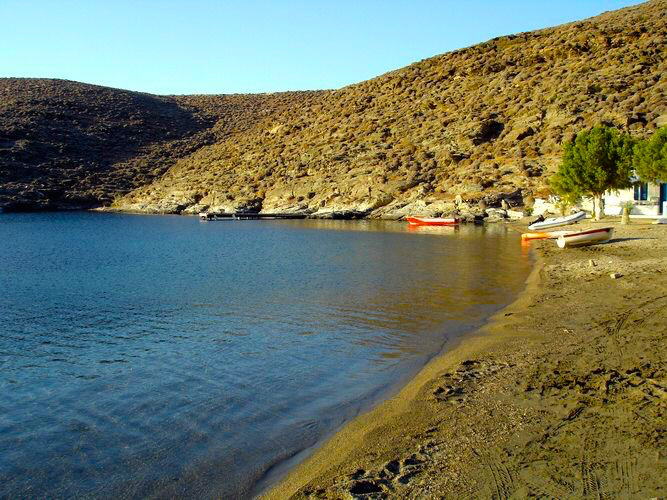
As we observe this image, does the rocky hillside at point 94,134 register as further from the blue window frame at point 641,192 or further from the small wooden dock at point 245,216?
the blue window frame at point 641,192

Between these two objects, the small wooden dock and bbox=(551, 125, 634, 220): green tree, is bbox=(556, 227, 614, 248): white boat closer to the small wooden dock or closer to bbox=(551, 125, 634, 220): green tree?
bbox=(551, 125, 634, 220): green tree

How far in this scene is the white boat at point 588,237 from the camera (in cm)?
2877

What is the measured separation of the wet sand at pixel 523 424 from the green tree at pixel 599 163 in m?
28.9

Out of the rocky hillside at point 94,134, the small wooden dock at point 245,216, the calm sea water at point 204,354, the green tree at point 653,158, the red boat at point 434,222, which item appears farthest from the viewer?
the rocky hillside at point 94,134

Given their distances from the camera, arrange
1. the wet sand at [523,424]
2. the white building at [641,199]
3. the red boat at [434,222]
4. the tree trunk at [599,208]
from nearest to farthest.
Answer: the wet sand at [523,424] < the white building at [641,199] < the tree trunk at [599,208] < the red boat at [434,222]

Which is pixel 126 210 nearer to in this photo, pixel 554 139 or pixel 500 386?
pixel 554 139

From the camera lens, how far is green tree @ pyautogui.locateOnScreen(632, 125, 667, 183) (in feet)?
118

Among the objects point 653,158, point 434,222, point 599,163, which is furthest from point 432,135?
point 653,158

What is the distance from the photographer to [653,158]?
36.5 m

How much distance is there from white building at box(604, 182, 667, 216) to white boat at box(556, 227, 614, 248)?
1260 cm

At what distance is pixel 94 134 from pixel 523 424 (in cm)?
12400

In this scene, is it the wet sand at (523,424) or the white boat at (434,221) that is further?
the white boat at (434,221)

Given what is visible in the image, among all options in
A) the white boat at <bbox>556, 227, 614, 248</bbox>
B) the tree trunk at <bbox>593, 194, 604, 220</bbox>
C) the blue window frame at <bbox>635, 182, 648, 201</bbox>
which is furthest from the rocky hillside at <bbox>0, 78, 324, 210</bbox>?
the white boat at <bbox>556, 227, 614, 248</bbox>

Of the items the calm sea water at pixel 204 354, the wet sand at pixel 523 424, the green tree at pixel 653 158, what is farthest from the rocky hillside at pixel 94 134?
the wet sand at pixel 523 424
